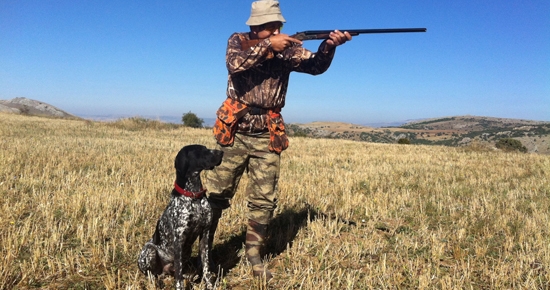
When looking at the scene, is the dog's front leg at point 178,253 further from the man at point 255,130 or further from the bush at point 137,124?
the bush at point 137,124

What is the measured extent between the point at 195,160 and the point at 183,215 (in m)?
0.48

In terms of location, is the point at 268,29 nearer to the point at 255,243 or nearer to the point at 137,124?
the point at 255,243

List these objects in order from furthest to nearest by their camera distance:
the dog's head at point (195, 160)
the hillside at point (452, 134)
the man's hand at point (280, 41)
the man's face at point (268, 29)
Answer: the hillside at point (452, 134) < the man's face at point (268, 29) < the man's hand at point (280, 41) < the dog's head at point (195, 160)

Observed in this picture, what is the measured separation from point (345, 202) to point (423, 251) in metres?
1.98

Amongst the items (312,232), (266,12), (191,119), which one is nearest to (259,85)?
(266,12)

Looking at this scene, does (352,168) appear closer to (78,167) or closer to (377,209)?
(377,209)

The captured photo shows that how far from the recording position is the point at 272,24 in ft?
11.8

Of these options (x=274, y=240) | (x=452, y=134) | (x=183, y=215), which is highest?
(x=183, y=215)

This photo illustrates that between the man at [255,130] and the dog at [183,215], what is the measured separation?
1.85ft

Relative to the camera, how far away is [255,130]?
368 cm

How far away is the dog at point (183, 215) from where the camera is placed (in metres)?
2.93

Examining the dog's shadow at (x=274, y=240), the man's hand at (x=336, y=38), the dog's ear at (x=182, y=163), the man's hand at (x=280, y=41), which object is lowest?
the dog's shadow at (x=274, y=240)

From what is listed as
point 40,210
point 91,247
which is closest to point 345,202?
point 91,247

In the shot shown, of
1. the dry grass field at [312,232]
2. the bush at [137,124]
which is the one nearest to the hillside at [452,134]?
the bush at [137,124]
